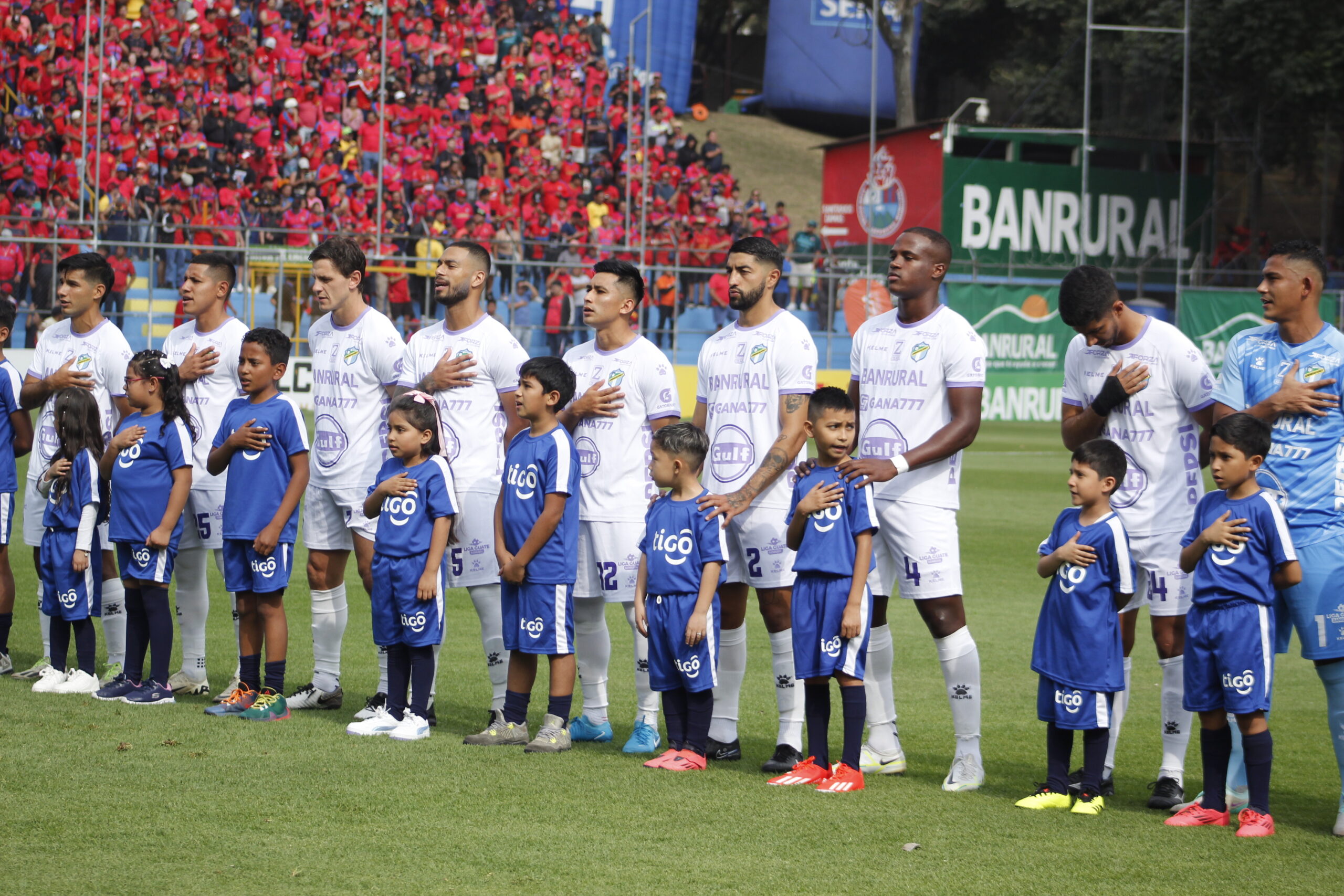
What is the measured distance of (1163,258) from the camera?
35469 millimetres

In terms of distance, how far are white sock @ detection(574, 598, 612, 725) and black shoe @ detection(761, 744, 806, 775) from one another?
2.92 ft

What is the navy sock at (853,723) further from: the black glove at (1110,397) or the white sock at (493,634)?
the white sock at (493,634)

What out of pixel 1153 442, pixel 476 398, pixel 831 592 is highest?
pixel 476 398

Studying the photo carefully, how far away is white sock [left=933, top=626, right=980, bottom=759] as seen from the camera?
19.1ft

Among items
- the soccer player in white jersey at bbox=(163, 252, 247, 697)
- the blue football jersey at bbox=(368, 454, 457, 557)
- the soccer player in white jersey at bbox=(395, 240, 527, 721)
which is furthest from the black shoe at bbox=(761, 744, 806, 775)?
the soccer player in white jersey at bbox=(163, 252, 247, 697)

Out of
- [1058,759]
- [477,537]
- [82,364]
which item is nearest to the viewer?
[1058,759]

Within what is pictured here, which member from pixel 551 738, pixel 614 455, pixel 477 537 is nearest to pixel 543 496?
pixel 614 455

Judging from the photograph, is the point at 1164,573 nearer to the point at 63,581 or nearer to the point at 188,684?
the point at 188,684

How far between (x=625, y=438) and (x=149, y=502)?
95.8 inches

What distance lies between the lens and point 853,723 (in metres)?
5.70

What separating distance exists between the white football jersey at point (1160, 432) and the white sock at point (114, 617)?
5.10 m

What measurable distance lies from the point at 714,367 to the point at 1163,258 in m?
31.7


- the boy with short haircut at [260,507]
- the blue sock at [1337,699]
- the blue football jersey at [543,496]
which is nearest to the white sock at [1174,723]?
the blue sock at [1337,699]

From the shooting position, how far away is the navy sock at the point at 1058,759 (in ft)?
18.1
